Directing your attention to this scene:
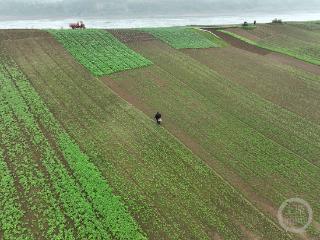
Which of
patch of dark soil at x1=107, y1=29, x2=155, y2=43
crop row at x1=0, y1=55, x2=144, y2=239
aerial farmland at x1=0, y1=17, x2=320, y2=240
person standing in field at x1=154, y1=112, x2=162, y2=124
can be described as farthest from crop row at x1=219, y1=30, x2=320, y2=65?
crop row at x1=0, y1=55, x2=144, y2=239

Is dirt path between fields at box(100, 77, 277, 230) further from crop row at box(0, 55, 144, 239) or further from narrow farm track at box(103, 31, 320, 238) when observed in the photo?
crop row at box(0, 55, 144, 239)

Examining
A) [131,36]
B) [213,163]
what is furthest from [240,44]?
[213,163]

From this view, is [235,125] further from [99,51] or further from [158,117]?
[99,51]

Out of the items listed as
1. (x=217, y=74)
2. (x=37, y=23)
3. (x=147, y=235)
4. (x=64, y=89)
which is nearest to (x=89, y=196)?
(x=147, y=235)

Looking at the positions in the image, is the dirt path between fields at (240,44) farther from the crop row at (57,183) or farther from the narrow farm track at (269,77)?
the crop row at (57,183)

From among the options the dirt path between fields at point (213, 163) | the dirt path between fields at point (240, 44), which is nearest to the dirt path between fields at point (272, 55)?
the dirt path between fields at point (240, 44)

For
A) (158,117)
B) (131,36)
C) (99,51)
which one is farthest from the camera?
(131,36)

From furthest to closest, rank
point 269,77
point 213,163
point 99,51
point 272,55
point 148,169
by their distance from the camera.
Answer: point 272,55
point 99,51
point 269,77
point 213,163
point 148,169
